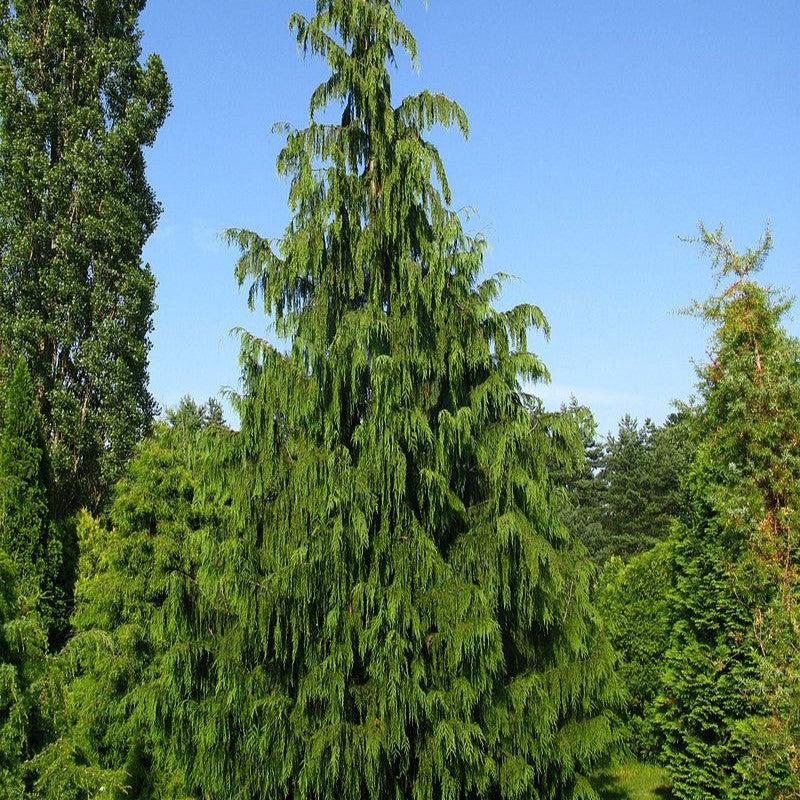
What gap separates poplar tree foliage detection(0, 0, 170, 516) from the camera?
17.7 m

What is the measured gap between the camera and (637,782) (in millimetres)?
14188

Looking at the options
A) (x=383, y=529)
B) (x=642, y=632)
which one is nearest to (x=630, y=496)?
(x=642, y=632)

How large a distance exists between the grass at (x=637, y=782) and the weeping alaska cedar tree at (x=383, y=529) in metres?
5.89

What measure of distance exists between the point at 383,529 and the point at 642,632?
9.75 metres

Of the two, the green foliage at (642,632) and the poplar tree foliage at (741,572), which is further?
the green foliage at (642,632)

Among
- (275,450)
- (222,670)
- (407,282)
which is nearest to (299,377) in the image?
(275,450)

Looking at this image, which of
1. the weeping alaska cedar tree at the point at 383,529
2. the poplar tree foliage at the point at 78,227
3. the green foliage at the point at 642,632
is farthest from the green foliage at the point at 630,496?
the weeping alaska cedar tree at the point at 383,529

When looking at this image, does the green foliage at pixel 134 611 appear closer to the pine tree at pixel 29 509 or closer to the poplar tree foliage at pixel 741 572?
the pine tree at pixel 29 509

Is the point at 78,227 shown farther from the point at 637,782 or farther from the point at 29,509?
the point at 637,782

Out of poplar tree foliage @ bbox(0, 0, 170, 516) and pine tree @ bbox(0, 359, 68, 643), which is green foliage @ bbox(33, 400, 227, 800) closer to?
pine tree @ bbox(0, 359, 68, 643)

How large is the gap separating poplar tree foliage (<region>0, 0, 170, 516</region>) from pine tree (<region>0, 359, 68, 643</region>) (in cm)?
242

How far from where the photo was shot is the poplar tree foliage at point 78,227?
58.2 ft

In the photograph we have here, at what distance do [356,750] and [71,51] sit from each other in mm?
18736

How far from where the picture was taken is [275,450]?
791 cm
